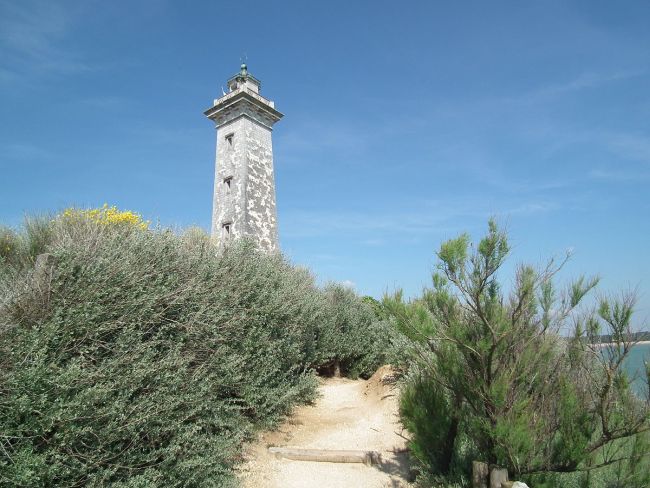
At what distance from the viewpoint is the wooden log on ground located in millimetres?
6152

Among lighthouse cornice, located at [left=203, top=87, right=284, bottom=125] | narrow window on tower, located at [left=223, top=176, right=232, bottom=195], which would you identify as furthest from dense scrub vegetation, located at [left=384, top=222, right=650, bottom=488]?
lighthouse cornice, located at [left=203, top=87, right=284, bottom=125]

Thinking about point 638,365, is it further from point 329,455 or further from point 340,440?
point 340,440

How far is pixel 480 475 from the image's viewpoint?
4031 millimetres

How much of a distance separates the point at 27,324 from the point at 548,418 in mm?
5412

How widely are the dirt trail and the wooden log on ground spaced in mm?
71

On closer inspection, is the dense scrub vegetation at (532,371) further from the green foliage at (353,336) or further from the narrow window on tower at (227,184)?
the narrow window on tower at (227,184)

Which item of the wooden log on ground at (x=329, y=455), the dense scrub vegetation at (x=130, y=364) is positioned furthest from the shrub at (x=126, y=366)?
the wooden log on ground at (x=329, y=455)

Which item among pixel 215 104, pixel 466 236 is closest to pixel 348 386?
pixel 466 236

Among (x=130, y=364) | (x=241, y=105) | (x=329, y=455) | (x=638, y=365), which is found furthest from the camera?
(x=241, y=105)

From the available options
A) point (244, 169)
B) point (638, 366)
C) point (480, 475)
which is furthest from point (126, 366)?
point (244, 169)

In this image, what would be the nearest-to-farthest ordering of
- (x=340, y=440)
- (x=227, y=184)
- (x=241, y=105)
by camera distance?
1. (x=340, y=440)
2. (x=227, y=184)
3. (x=241, y=105)

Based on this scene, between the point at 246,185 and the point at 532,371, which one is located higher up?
the point at 246,185

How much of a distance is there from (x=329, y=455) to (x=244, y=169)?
40.8ft

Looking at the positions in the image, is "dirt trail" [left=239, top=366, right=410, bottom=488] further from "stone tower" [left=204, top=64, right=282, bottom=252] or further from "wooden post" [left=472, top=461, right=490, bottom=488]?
"stone tower" [left=204, top=64, right=282, bottom=252]
